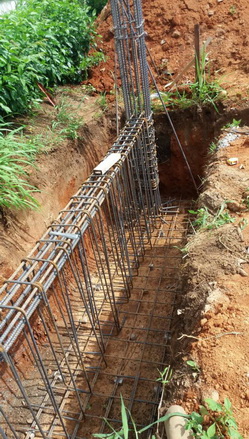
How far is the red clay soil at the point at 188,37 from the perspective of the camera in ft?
21.2

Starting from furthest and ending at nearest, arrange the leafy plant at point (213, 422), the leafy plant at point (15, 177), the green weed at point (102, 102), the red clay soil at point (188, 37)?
the red clay soil at point (188, 37) < the green weed at point (102, 102) < the leafy plant at point (15, 177) < the leafy plant at point (213, 422)

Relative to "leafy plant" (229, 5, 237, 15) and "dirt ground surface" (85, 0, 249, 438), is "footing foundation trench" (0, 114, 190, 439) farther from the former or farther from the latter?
"leafy plant" (229, 5, 237, 15)

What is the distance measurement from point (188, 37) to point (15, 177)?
5.19m

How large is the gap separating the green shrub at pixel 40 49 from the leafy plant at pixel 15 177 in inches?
21.9

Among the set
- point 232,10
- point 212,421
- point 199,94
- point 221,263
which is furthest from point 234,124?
point 212,421

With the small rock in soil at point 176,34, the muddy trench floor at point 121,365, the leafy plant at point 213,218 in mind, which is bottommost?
the muddy trench floor at point 121,365

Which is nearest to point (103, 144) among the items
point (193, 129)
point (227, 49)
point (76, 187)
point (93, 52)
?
point (76, 187)

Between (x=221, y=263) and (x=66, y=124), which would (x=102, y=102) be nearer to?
(x=66, y=124)

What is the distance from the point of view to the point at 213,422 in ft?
6.19

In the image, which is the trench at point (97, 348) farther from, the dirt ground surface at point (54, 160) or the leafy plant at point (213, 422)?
the leafy plant at point (213, 422)

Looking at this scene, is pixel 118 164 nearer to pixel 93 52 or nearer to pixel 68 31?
pixel 68 31

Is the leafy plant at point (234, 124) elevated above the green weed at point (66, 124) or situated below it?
above

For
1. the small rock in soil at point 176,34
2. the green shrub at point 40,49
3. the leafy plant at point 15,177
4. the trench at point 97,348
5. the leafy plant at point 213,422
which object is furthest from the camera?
the small rock in soil at point 176,34

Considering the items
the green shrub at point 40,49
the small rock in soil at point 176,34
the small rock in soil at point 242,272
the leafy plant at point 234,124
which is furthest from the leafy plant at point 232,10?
the small rock in soil at point 242,272
